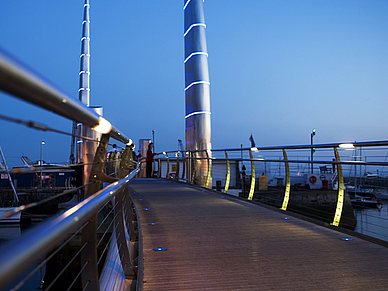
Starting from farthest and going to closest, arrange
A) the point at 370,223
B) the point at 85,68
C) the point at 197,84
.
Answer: the point at 85,68, the point at 197,84, the point at 370,223

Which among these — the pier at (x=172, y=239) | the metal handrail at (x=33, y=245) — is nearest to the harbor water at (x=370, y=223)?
the pier at (x=172, y=239)

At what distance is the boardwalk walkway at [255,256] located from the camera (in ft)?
8.95

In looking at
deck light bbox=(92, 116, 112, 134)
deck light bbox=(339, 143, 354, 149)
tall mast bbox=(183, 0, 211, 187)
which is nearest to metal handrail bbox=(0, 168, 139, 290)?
deck light bbox=(92, 116, 112, 134)

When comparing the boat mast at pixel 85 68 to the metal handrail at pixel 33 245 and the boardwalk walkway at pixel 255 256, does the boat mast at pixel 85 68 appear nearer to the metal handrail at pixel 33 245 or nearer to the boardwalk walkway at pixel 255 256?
the boardwalk walkway at pixel 255 256

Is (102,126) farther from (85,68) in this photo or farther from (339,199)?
(85,68)

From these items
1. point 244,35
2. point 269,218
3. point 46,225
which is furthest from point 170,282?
point 244,35

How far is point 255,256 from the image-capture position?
11.1 feet

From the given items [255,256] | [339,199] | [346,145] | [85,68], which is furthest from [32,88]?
[85,68]

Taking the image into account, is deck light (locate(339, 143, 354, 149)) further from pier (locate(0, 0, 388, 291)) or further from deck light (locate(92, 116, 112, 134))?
deck light (locate(92, 116, 112, 134))

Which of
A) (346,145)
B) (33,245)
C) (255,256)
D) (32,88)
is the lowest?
(255,256)

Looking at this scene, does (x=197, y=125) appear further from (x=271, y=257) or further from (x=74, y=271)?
(x=271, y=257)

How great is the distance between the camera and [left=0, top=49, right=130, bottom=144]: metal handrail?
61 cm

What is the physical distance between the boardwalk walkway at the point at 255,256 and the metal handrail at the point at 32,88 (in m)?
1.96

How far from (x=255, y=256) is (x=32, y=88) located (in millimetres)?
3000
